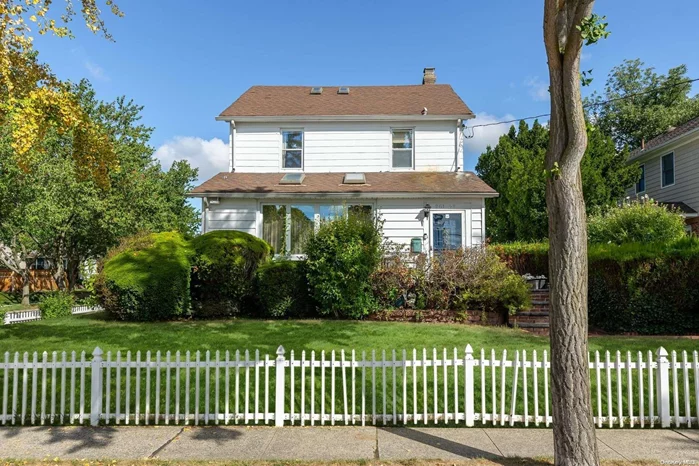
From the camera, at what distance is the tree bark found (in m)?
4.22

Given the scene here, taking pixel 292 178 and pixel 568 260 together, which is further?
pixel 292 178

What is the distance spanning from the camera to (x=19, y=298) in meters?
30.6

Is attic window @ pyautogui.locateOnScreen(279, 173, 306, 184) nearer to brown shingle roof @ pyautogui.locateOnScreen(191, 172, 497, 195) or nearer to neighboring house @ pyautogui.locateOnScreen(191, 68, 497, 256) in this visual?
neighboring house @ pyautogui.locateOnScreen(191, 68, 497, 256)

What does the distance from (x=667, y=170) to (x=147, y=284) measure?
21.5 meters

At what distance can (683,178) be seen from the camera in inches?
763

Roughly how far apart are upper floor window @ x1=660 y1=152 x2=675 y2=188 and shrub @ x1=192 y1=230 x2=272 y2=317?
1852cm

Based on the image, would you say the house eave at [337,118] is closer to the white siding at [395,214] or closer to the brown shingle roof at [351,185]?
the brown shingle roof at [351,185]

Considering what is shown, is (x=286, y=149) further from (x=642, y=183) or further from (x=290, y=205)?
(x=642, y=183)

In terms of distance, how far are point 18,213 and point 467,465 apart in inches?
926

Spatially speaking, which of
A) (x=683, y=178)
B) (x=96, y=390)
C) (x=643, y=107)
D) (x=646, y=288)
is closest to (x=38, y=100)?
(x=96, y=390)

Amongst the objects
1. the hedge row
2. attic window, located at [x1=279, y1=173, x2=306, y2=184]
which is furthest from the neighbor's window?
the hedge row

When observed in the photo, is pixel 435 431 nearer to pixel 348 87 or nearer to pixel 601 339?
pixel 601 339

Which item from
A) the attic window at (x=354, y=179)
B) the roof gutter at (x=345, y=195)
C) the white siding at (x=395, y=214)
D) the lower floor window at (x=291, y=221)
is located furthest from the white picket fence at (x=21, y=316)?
the attic window at (x=354, y=179)

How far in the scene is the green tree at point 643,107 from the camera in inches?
1207
